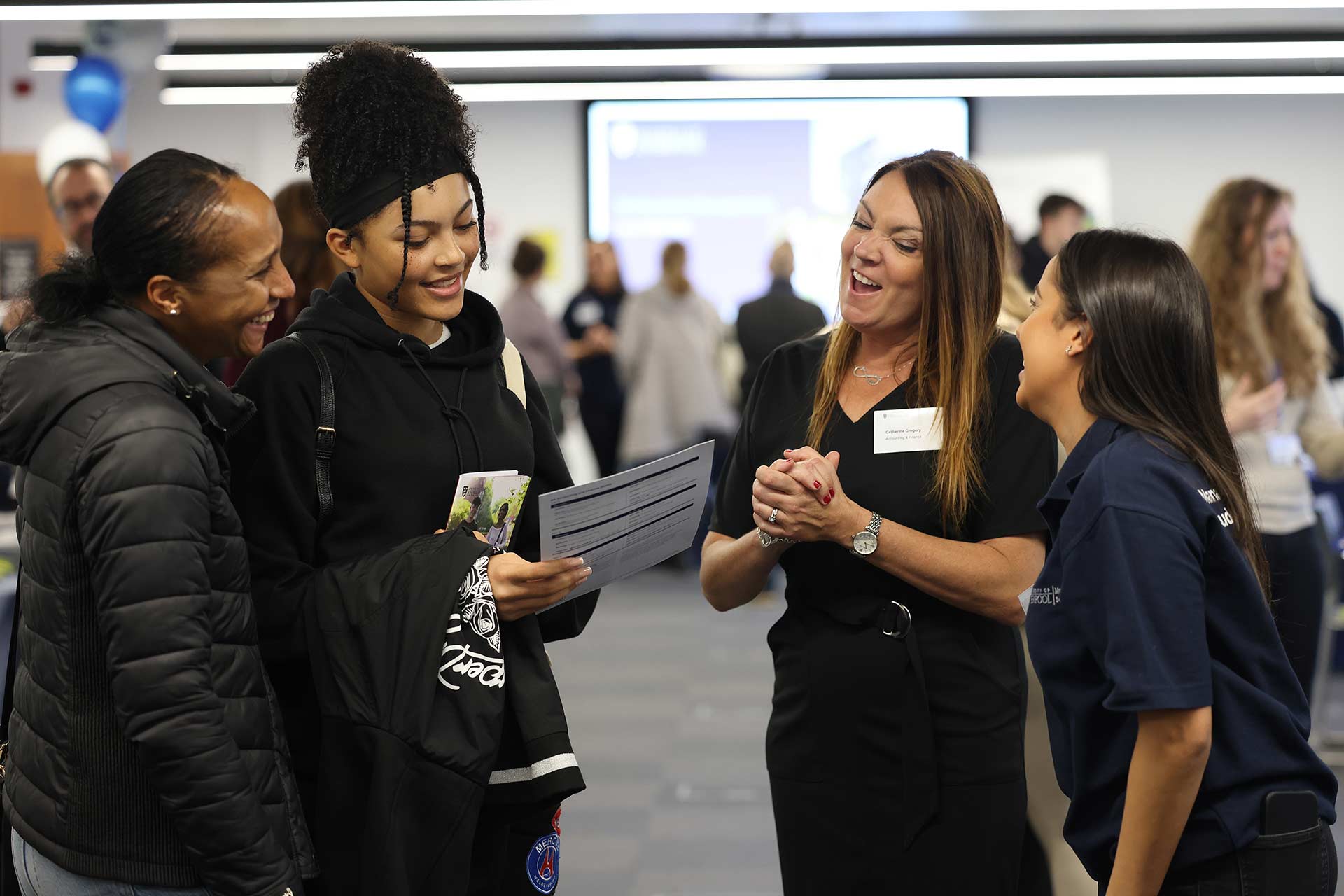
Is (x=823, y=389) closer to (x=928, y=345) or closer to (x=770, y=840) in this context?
(x=928, y=345)

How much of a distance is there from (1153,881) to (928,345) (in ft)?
2.83

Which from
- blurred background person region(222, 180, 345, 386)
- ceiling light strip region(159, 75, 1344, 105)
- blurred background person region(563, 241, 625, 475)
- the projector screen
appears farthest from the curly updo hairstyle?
the projector screen

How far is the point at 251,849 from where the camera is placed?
1.39 m

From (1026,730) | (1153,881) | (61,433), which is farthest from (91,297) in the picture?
(1026,730)

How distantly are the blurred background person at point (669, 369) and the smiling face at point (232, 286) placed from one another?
6339 mm

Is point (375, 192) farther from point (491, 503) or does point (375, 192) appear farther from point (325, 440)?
point (491, 503)

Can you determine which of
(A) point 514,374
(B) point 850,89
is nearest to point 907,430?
(A) point 514,374

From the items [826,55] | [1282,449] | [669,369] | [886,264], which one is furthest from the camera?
[826,55]

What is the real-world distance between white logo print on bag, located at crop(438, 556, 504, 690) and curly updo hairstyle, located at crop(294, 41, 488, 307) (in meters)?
0.40

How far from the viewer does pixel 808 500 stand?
5.87ft

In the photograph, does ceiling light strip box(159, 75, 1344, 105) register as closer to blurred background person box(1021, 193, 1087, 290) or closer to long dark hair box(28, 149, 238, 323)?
blurred background person box(1021, 193, 1087, 290)

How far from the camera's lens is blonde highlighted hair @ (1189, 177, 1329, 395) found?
3416mm

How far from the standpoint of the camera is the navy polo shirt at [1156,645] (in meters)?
1.35

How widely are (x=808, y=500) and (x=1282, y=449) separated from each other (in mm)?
2161
